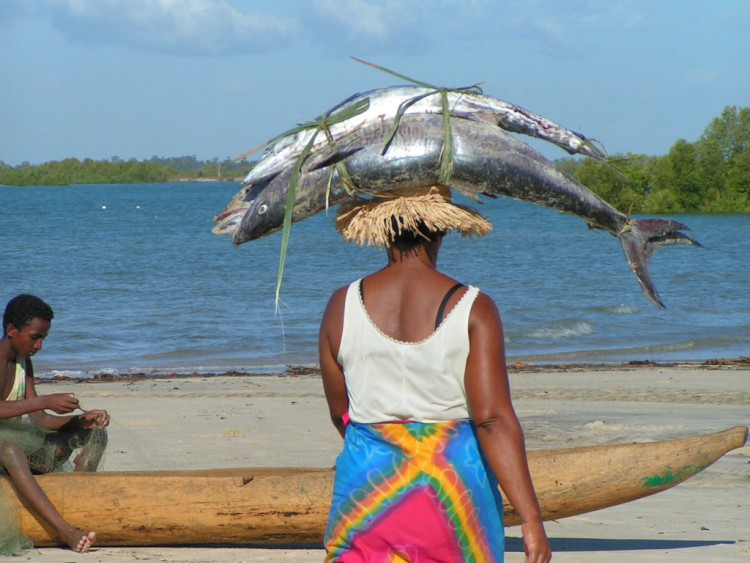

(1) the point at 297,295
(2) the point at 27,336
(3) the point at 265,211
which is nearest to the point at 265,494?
(2) the point at 27,336

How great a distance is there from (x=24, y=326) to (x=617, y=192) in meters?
37.1

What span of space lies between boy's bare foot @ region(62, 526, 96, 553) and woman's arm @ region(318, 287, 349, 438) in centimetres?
267

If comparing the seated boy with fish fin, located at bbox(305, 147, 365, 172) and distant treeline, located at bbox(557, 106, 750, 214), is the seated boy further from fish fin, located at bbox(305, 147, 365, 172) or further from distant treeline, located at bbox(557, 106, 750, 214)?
distant treeline, located at bbox(557, 106, 750, 214)

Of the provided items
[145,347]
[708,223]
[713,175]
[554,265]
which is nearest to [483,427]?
[145,347]

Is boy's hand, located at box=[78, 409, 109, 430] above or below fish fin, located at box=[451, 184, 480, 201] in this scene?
below

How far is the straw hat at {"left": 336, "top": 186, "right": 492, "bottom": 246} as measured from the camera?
3047mm

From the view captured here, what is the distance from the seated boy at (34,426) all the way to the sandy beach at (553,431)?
0.28 metres

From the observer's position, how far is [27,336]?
5520 millimetres

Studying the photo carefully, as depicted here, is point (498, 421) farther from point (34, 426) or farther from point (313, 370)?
point (313, 370)

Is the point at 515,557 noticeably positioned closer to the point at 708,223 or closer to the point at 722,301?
the point at 722,301

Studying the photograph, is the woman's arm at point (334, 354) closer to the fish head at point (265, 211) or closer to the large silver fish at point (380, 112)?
the large silver fish at point (380, 112)

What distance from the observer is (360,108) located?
3623 mm

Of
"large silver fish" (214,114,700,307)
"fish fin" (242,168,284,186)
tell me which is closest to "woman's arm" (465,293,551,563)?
"large silver fish" (214,114,700,307)

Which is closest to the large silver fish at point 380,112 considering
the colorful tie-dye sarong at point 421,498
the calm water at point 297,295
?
the calm water at point 297,295
